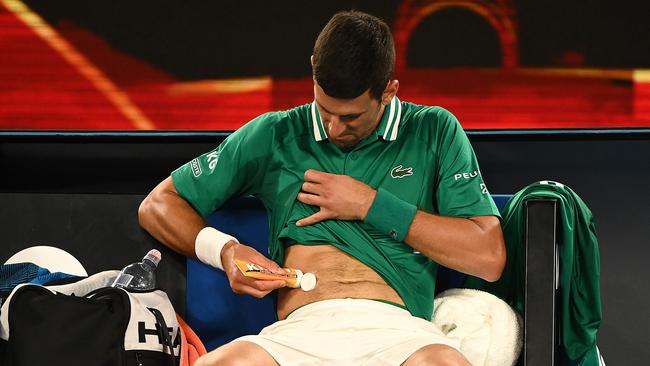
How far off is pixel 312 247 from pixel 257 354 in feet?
1.20

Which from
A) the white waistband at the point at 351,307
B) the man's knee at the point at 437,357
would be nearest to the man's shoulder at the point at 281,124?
the white waistband at the point at 351,307

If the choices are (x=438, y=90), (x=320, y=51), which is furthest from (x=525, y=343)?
(x=438, y=90)

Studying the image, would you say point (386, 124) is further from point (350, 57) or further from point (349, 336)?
point (349, 336)

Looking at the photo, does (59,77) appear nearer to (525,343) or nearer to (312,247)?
(312,247)

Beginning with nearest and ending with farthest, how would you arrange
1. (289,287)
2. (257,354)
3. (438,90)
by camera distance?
(257,354) < (289,287) < (438,90)

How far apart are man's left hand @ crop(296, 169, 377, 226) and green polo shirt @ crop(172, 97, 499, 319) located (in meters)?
0.06

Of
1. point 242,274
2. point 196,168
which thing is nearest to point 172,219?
point 196,168

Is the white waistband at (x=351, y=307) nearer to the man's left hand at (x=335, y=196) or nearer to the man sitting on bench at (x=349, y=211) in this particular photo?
the man sitting on bench at (x=349, y=211)

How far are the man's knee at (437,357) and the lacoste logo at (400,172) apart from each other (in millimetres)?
489

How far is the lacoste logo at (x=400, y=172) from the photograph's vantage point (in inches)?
104

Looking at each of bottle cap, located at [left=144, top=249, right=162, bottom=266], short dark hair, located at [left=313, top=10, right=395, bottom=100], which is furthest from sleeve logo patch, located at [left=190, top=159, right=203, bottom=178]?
→ short dark hair, located at [left=313, top=10, right=395, bottom=100]

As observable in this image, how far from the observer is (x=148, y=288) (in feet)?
9.00

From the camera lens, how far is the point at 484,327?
254cm

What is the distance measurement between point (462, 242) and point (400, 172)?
28cm
